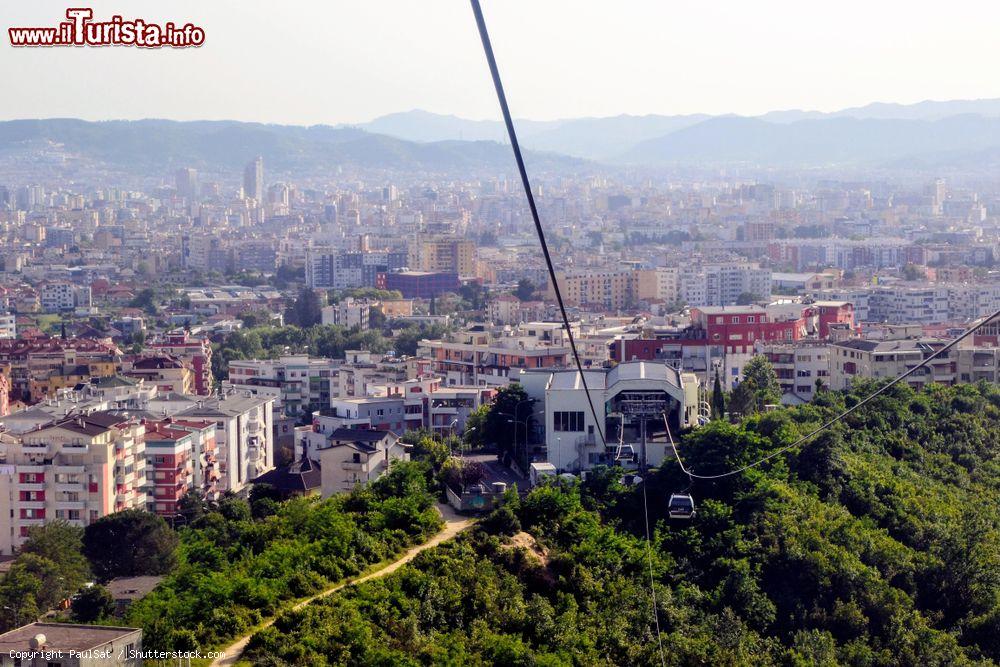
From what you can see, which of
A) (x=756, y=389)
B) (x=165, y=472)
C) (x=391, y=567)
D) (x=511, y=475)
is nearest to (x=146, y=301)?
(x=165, y=472)

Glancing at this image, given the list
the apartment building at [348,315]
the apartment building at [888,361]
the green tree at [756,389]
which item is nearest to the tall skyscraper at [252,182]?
the apartment building at [348,315]

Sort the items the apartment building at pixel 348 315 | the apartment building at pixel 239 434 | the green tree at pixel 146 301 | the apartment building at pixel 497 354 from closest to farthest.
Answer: the apartment building at pixel 239 434
the apartment building at pixel 497 354
the apartment building at pixel 348 315
the green tree at pixel 146 301

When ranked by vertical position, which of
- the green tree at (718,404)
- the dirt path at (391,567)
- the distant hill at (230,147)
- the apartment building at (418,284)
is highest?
the distant hill at (230,147)

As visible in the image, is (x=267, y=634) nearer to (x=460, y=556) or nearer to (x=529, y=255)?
(x=460, y=556)

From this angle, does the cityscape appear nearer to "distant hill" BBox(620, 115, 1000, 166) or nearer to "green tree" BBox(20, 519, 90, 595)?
"green tree" BBox(20, 519, 90, 595)

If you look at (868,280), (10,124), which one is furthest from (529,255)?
(10,124)

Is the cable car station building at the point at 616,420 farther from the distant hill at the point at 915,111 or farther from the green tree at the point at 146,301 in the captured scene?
the distant hill at the point at 915,111
